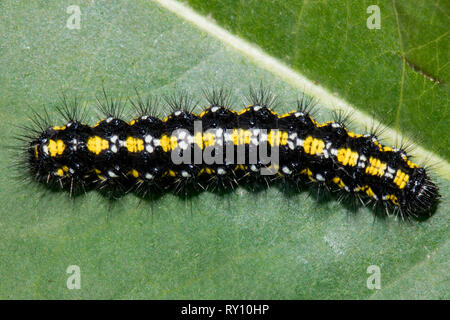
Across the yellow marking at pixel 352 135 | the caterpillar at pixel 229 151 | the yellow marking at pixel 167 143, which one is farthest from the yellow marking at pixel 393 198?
the yellow marking at pixel 167 143

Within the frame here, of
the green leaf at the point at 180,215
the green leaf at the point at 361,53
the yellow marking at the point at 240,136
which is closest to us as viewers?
the green leaf at the point at 361,53

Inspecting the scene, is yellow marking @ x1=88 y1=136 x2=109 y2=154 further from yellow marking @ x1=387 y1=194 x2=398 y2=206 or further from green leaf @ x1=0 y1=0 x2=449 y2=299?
yellow marking @ x1=387 y1=194 x2=398 y2=206

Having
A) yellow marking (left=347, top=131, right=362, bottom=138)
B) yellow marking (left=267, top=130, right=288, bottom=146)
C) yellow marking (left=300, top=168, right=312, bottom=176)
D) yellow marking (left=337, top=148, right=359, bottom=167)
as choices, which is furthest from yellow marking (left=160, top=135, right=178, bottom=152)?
yellow marking (left=347, top=131, right=362, bottom=138)

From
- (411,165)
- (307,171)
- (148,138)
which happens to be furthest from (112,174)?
(411,165)

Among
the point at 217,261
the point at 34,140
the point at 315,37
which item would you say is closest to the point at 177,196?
the point at 217,261

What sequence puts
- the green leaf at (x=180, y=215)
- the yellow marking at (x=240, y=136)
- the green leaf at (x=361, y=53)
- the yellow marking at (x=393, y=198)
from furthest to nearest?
the yellow marking at (x=393, y=198) < the yellow marking at (x=240, y=136) < the green leaf at (x=180, y=215) < the green leaf at (x=361, y=53)

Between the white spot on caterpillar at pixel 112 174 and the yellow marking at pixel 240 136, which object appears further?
the white spot on caterpillar at pixel 112 174

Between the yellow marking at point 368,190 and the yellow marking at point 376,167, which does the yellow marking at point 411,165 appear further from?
the yellow marking at point 368,190

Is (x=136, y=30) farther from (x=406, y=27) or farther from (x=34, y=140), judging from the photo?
(x=406, y=27)
